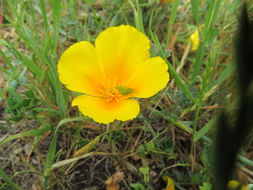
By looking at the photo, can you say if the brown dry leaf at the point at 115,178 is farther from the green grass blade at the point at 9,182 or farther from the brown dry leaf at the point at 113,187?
the green grass blade at the point at 9,182

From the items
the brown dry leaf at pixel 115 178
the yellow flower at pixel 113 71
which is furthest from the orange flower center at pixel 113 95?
the brown dry leaf at pixel 115 178

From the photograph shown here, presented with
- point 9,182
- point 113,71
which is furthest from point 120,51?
point 9,182

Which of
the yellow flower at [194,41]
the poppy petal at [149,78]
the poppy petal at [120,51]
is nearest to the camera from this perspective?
the poppy petal at [149,78]

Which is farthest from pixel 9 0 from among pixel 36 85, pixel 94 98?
pixel 94 98

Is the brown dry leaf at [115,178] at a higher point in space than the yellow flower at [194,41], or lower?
lower

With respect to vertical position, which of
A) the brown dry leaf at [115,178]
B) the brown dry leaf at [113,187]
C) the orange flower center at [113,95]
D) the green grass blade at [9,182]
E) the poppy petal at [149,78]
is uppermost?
the poppy petal at [149,78]

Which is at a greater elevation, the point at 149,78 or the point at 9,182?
the point at 149,78

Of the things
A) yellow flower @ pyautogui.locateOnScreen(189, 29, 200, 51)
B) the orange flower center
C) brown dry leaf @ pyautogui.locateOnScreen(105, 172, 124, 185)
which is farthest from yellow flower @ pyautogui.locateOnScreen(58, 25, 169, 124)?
yellow flower @ pyautogui.locateOnScreen(189, 29, 200, 51)

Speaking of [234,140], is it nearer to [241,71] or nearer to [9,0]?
[241,71]

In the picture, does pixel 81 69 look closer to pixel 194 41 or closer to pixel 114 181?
pixel 114 181

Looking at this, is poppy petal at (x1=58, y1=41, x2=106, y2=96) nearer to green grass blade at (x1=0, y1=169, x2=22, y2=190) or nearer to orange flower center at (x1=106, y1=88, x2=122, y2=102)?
orange flower center at (x1=106, y1=88, x2=122, y2=102)
